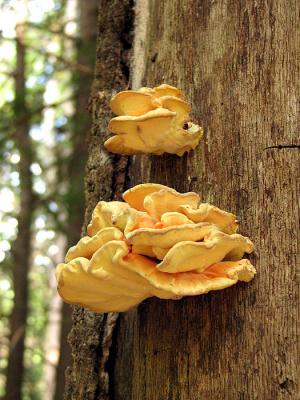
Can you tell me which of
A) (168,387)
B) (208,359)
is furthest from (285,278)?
(168,387)

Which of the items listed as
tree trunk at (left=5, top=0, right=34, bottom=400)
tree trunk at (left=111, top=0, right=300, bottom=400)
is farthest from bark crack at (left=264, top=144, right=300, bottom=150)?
tree trunk at (left=5, top=0, right=34, bottom=400)

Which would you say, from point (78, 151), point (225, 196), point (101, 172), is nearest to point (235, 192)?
point (225, 196)

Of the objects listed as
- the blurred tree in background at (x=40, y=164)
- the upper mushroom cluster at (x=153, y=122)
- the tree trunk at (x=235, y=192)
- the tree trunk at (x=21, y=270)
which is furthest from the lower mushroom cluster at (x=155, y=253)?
the tree trunk at (x=21, y=270)

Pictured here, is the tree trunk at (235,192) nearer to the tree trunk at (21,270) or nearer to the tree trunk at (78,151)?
the tree trunk at (78,151)

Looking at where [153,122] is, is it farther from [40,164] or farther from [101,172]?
[40,164]

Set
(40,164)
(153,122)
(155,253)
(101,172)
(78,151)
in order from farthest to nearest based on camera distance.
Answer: (40,164)
(78,151)
(101,172)
(153,122)
(155,253)

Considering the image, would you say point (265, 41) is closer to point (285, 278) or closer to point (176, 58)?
point (176, 58)
